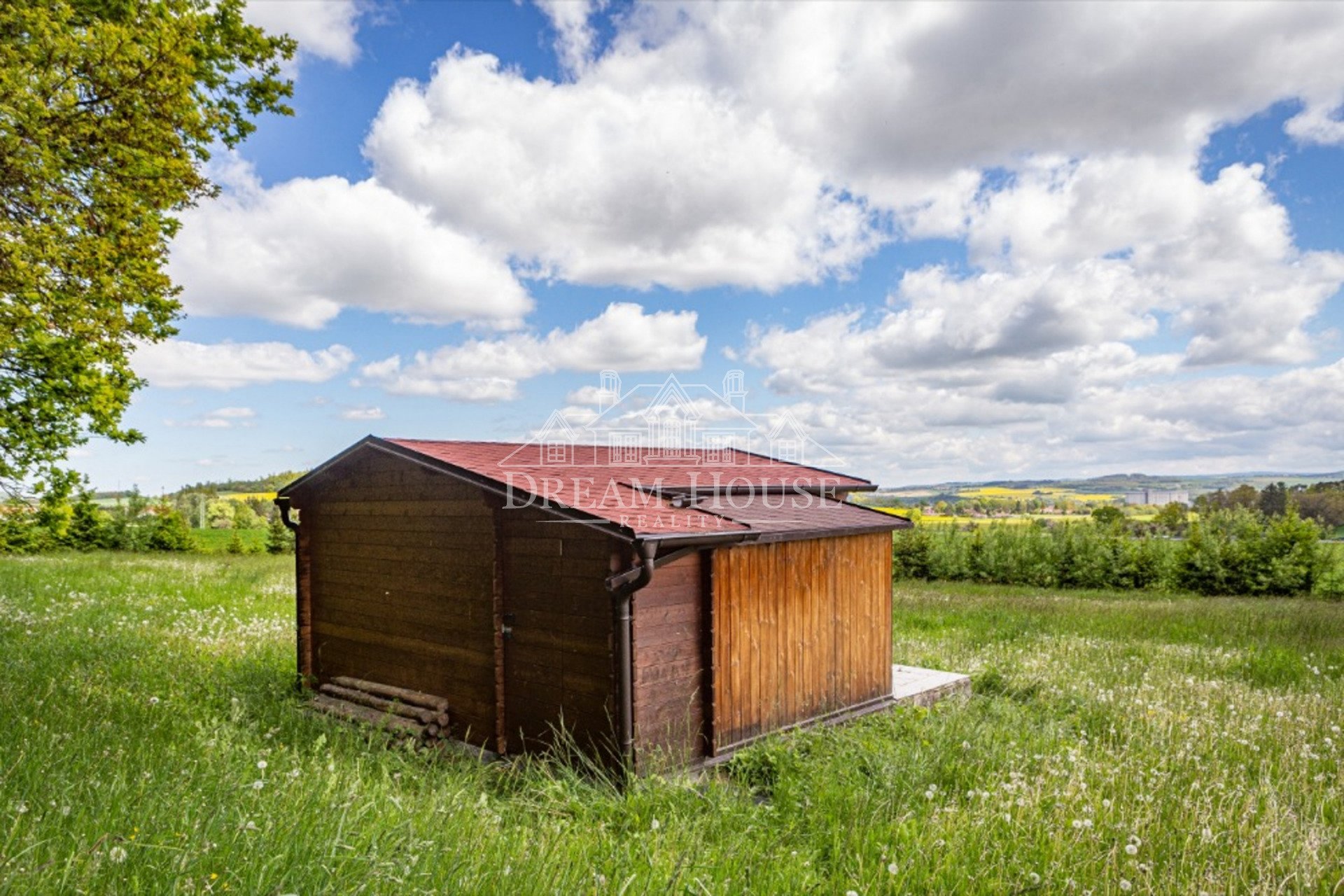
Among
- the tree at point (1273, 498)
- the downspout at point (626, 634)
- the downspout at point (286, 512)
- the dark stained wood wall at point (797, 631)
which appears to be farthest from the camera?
the tree at point (1273, 498)

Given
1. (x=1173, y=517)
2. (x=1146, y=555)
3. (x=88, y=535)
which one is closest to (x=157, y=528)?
(x=88, y=535)

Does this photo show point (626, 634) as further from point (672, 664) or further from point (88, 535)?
point (88, 535)

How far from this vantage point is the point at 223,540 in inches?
1394

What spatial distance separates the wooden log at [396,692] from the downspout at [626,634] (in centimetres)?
262

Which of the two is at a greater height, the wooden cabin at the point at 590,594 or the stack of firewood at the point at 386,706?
the wooden cabin at the point at 590,594

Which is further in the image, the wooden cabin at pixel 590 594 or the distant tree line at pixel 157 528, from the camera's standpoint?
the distant tree line at pixel 157 528

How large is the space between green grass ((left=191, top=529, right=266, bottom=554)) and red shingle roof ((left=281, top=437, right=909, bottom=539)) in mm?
26793

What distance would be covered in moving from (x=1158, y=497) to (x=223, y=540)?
46428 mm

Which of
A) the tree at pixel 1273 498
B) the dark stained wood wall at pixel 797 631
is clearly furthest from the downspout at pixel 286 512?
the tree at pixel 1273 498

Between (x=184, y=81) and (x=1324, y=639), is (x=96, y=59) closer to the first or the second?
(x=184, y=81)

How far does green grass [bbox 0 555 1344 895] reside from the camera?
3.44 metres

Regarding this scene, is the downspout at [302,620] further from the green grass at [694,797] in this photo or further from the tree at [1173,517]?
the tree at [1173,517]

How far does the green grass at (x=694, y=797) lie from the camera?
3439mm

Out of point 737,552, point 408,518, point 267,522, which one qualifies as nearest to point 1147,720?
point 737,552
